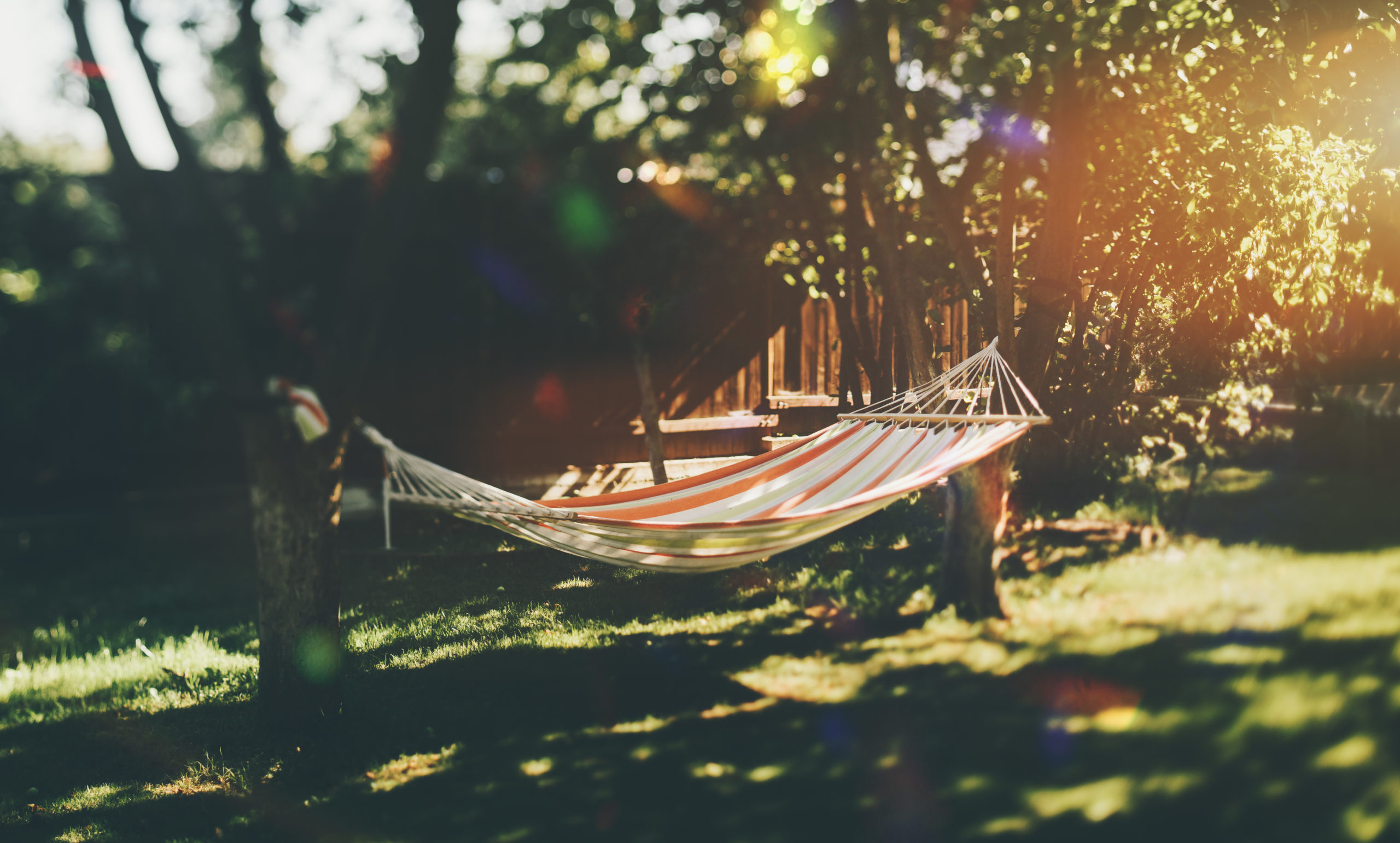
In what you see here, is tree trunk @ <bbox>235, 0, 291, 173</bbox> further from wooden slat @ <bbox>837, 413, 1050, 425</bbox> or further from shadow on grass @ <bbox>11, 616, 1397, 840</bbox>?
wooden slat @ <bbox>837, 413, 1050, 425</bbox>

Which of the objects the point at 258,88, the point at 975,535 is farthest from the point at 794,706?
the point at 258,88

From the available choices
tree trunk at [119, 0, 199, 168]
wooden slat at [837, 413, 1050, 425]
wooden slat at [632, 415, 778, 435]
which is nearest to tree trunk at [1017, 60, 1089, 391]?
wooden slat at [837, 413, 1050, 425]

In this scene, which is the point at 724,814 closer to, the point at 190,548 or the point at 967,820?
the point at 967,820

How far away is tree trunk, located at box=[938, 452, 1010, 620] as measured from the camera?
3.27m

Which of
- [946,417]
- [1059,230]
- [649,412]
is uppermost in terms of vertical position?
[1059,230]

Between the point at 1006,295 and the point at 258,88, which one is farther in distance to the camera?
the point at 1006,295

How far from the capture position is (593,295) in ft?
17.4

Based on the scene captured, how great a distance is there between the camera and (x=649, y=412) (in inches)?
194

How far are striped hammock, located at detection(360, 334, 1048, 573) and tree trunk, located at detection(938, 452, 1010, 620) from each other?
0.23 meters

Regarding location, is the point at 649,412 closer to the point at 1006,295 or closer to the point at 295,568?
the point at 1006,295

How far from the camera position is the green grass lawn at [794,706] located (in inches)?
85.5

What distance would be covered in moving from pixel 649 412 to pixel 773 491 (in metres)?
1.80

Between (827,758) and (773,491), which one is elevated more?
(773,491)

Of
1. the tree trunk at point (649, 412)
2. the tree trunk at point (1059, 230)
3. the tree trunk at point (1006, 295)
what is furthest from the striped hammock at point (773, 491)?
the tree trunk at point (649, 412)
